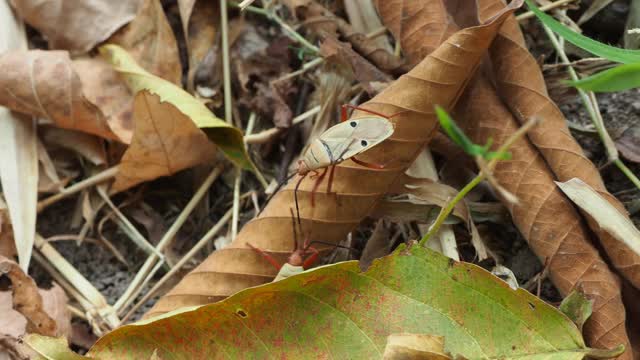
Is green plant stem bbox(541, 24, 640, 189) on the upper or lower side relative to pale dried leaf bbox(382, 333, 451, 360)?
upper

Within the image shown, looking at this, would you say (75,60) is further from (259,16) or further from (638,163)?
(638,163)

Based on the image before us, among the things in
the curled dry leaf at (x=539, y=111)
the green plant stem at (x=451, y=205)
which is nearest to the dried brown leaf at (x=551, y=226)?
the curled dry leaf at (x=539, y=111)

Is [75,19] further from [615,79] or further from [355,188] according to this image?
[615,79]

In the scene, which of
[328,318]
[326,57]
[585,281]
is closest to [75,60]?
[326,57]

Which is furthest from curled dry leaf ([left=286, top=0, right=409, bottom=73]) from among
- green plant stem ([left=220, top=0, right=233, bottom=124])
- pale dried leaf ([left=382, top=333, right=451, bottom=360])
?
pale dried leaf ([left=382, top=333, right=451, bottom=360])

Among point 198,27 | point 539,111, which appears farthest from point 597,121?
point 198,27

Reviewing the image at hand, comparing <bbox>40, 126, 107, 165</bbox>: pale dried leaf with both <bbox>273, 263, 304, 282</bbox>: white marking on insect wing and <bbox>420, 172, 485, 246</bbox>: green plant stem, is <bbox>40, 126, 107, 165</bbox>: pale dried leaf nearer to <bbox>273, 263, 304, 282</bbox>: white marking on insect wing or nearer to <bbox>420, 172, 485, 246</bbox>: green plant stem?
<bbox>273, 263, 304, 282</bbox>: white marking on insect wing
